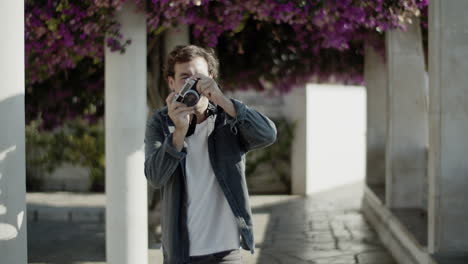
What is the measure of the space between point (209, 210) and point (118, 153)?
2.96 metres

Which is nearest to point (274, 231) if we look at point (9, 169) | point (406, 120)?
point (406, 120)

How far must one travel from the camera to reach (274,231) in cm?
855

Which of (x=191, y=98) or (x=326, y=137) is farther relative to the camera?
(x=326, y=137)

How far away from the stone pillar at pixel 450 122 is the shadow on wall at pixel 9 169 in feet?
8.74

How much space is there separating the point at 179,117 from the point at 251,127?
325mm

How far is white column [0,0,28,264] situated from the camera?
1105 millimetres

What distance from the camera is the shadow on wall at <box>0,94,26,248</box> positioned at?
356 centimetres

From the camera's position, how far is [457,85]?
477 cm

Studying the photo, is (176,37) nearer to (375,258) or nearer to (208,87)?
(375,258)

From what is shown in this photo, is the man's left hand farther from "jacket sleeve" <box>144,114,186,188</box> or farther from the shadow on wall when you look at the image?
the shadow on wall

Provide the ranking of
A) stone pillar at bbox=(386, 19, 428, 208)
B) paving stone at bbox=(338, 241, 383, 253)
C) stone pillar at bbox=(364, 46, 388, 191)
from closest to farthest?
1. paving stone at bbox=(338, 241, 383, 253)
2. stone pillar at bbox=(386, 19, 428, 208)
3. stone pillar at bbox=(364, 46, 388, 191)

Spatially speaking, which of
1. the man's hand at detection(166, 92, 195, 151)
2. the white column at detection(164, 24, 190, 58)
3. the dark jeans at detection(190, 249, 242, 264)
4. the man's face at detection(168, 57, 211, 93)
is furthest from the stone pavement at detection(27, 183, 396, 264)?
the man's hand at detection(166, 92, 195, 151)

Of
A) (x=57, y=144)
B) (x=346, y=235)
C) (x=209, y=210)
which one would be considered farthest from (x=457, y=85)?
(x=57, y=144)

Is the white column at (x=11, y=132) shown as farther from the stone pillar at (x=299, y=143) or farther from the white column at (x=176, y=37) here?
the stone pillar at (x=299, y=143)
